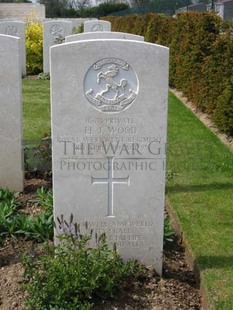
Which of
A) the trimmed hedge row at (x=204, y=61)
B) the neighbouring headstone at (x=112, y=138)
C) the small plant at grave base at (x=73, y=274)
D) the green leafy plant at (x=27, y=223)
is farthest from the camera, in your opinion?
the trimmed hedge row at (x=204, y=61)

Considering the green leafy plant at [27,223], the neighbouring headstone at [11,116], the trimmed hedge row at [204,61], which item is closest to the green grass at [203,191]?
the trimmed hedge row at [204,61]

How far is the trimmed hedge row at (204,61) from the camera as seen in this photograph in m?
8.51

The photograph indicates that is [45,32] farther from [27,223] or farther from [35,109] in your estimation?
[27,223]

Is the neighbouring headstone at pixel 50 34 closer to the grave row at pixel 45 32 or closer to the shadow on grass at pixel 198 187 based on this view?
the grave row at pixel 45 32

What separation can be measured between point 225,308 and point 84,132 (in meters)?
1.45

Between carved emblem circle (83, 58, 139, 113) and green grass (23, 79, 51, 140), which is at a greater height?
carved emblem circle (83, 58, 139, 113)

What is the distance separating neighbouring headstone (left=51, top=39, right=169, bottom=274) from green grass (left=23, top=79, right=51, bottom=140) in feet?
14.5

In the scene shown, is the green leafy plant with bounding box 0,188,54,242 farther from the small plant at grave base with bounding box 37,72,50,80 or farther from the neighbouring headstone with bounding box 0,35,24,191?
the small plant at grave base with bounding box 37,72,50,80

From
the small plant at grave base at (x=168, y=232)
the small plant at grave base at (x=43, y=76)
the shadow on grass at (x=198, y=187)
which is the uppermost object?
A: the small plant at grave base at (x=43, y=76)

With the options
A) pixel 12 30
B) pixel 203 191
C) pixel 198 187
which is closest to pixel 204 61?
pixel 198 187

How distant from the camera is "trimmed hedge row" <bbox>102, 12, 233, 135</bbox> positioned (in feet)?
27.9

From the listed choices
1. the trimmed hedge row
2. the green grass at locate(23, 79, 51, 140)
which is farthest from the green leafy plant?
the trimmed hedge row

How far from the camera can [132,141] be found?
3.65 m

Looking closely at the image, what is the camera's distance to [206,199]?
5.39m
